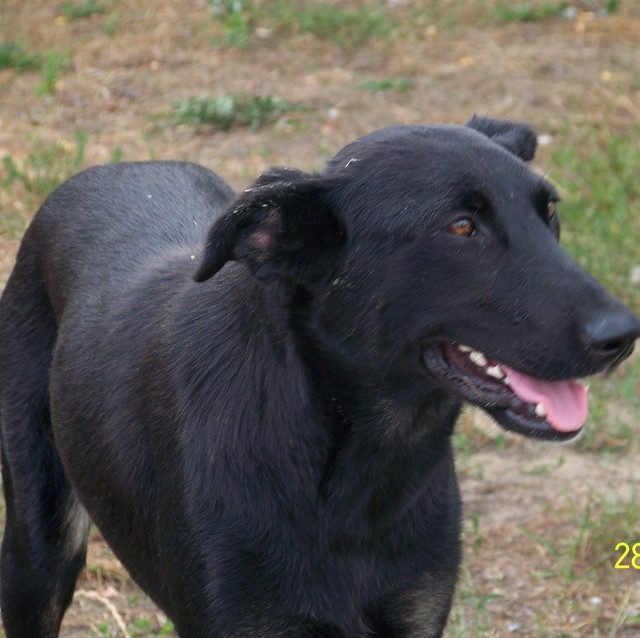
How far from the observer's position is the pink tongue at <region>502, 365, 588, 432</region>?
2.95 m

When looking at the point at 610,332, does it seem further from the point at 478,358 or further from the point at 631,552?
the point at 631,552

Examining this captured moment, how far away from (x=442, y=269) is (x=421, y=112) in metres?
5.97

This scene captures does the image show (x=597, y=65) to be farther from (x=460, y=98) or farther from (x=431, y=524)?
(x=431, y=524)

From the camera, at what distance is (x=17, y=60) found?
9.41 m

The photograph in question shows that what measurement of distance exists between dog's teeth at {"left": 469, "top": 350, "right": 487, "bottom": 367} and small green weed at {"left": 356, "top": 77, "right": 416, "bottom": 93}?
252 inches

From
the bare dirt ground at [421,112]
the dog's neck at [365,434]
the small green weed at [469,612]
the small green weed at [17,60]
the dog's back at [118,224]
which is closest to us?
the dog's neck at [365,434]

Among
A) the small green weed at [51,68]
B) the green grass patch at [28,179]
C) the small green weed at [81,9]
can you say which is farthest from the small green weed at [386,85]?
the small green weed at [81,9]

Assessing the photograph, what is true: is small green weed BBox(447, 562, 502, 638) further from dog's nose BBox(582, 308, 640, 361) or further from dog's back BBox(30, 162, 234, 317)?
dog's nose BBox(582, 308, 640, 361)

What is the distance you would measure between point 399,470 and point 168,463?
58cm

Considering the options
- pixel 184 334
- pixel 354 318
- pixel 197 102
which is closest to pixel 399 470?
pixel 354 318

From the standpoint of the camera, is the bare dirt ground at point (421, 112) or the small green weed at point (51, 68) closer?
the bare dirt ground at point (421, 112)

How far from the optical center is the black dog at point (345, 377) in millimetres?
2863

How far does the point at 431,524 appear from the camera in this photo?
10.5ft

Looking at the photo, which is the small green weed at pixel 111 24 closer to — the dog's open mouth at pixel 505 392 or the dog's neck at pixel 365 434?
the dog's neck at pixel 365 434
